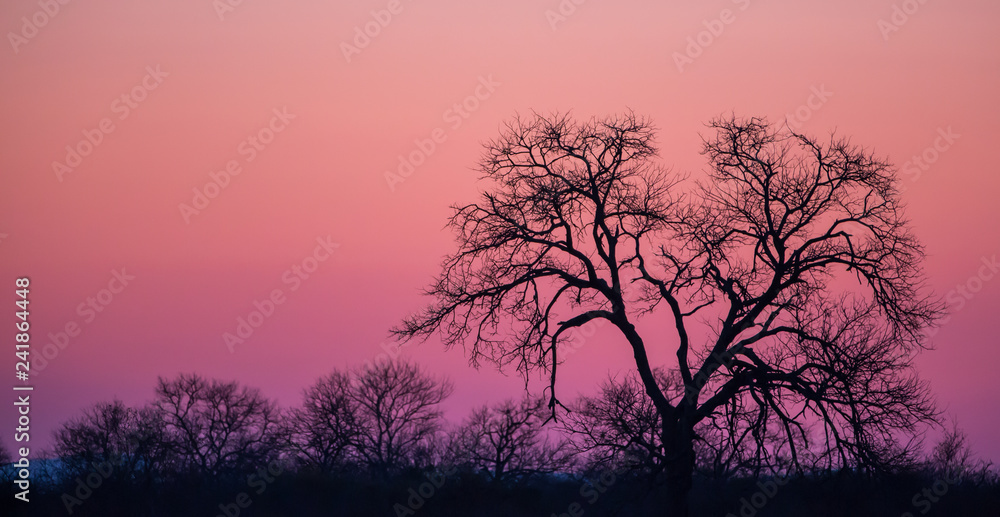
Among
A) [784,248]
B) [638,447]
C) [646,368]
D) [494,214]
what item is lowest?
[638,447]

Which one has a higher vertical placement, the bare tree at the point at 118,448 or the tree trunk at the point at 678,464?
the bare tree at the point at 118,448

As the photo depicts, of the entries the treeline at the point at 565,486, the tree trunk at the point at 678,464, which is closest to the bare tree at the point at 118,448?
the treeline at the point at 565,486

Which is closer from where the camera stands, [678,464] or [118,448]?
[678,464]

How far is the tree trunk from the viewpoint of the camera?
759 inches

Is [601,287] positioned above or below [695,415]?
above

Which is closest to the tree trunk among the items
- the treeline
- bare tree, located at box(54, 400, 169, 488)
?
the treeline

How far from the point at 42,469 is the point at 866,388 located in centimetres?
3404

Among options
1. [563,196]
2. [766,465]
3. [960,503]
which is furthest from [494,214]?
[960,503]

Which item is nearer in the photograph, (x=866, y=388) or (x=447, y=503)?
(x=866, y=388)

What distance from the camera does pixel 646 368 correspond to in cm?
2000

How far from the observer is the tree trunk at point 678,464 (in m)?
19.3

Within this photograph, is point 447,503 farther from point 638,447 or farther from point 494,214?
point 494,214

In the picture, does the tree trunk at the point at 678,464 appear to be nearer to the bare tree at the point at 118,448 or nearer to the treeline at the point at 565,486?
the treeline at the point at 565,486

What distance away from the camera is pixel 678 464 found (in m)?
19.5
